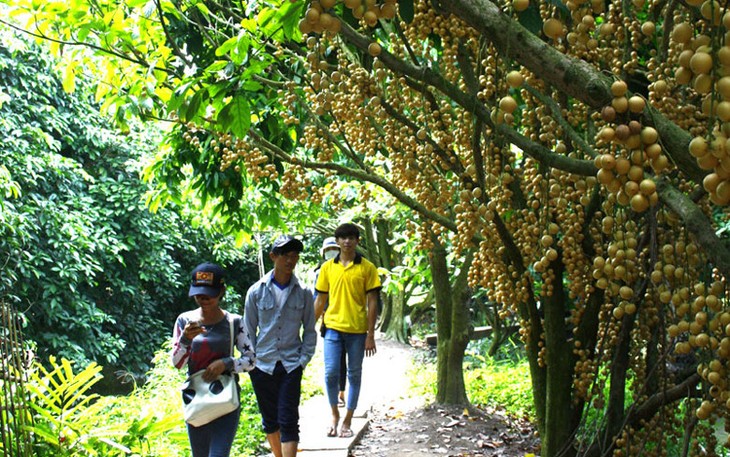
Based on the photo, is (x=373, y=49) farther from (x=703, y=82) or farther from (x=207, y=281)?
(x=207, y=281)

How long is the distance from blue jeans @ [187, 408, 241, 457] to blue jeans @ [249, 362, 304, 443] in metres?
0.68

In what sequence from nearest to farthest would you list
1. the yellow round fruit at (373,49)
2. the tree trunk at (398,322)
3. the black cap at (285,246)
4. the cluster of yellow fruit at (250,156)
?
the yellow round fruit at (373,49)
the cluster of yellow fruit at (250,156)
the black cap at (285,246)
the tree trunk at (398,322)

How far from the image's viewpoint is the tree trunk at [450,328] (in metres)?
7.06

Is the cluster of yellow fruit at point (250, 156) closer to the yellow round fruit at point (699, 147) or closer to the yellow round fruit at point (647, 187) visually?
the yellow round fruit at point (647, 187)

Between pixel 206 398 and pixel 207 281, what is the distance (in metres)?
0.61

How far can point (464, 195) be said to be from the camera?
2.52 meters

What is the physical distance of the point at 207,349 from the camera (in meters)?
3.97

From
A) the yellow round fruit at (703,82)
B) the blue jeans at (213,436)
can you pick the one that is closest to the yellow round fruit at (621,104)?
the yellow round fruit at (703,82)

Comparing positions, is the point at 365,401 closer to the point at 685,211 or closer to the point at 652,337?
the point at 652,337

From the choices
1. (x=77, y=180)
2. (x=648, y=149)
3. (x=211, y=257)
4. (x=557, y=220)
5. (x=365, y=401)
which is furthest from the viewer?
(x=211, y=257)

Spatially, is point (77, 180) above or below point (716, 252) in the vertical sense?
above

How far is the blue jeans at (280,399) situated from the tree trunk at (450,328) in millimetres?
2565

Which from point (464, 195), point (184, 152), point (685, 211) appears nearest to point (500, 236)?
point (464, 195)

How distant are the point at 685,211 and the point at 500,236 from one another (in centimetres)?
203
